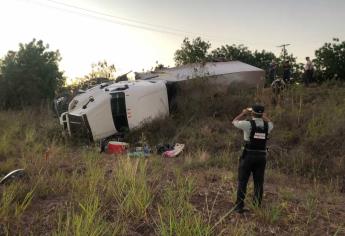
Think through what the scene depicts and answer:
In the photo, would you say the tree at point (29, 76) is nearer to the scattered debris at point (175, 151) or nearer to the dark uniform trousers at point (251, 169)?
the scattered debris at point (175, 151)

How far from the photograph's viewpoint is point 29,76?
91.9 feet

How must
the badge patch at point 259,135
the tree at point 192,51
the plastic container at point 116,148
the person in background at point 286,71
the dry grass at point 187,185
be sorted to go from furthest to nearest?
the tree at point 192,51 < the person in background at point 286,71 < the plastic container at point 116,148 < the badge patch at point 259,135 < the dry grass at point 187,185

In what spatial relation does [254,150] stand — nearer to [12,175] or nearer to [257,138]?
[257,138]

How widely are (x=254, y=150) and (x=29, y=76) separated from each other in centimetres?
2397

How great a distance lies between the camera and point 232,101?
54.4 ft

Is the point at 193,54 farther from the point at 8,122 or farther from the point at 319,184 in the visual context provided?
the point at 319,184

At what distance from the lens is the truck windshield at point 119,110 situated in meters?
15.0

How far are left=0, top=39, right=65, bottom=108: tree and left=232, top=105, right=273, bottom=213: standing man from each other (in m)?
22.4

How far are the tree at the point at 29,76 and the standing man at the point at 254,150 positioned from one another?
22.4 metres

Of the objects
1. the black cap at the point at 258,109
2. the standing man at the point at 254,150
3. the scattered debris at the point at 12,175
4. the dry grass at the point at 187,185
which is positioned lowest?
the dry grass at the point at 187,185

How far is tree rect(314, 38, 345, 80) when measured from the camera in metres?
29.8

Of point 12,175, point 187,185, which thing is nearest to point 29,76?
point 12,175

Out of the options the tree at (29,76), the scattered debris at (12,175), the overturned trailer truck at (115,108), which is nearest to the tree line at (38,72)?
the tree at (29,76)

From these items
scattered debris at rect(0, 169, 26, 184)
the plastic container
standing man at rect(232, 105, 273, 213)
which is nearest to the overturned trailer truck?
the plastic container
